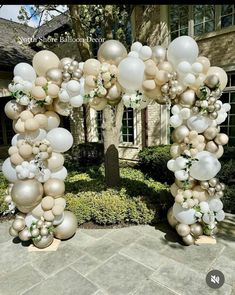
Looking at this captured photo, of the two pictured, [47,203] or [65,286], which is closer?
[65,286]

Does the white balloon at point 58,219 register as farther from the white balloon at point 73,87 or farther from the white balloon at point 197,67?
the white balloon at point 197,67

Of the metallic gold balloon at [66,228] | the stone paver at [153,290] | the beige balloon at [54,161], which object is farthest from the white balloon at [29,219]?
the stone paver at [153,290]

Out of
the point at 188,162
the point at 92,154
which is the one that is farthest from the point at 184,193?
the point at 92,154

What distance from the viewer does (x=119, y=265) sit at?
11.4 feet

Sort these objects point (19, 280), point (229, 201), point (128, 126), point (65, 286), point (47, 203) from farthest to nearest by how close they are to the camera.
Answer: point (128, 126)
point (229, 201)
point (47, 203)
point (19, 280)
point (65, 286)

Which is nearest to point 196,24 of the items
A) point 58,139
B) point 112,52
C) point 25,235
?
point 112,52

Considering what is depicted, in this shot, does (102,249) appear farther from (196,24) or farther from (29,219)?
(196,24)

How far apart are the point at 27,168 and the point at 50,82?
4.57 ft

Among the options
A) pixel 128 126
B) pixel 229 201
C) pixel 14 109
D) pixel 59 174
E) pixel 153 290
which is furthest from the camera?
pixel 128 126

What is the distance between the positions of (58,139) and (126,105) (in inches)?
48.6

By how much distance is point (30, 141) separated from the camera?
3.71 meters

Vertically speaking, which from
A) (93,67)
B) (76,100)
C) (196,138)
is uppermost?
(93,67)

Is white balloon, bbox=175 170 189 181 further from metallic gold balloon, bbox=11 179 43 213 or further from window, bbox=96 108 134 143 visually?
window, bbox=96 108 134 143
